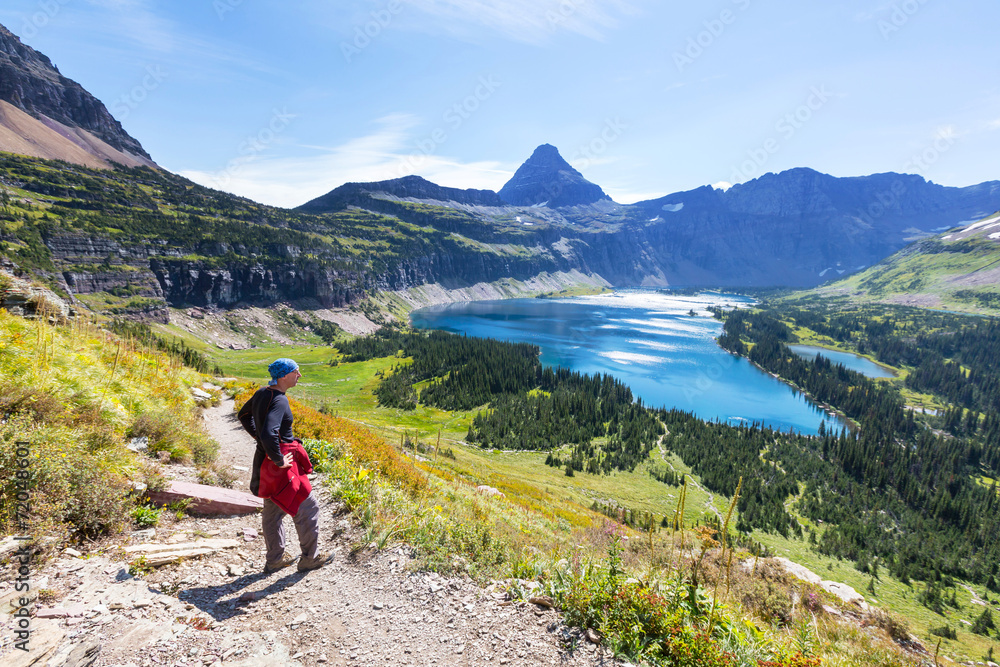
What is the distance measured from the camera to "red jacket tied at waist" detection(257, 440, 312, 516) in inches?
247

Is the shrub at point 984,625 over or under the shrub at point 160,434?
under

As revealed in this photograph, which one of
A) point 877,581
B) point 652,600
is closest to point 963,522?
point 877,581

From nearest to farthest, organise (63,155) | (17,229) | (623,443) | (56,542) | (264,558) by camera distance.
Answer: (56,542)
(264,558)
(623,443)
(17,229)
(63,155)

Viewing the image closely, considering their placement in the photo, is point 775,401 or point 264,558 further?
point 775,401

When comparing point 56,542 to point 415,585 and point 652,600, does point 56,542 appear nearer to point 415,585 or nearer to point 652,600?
point 415,585

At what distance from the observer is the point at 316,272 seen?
158375mm

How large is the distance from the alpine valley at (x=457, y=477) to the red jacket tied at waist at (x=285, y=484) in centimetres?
120

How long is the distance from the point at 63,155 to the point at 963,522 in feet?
1032

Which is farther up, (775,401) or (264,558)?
(264,558)

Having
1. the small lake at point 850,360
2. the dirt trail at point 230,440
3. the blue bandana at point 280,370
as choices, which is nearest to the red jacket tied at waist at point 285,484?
the blue bandana at point 280,370

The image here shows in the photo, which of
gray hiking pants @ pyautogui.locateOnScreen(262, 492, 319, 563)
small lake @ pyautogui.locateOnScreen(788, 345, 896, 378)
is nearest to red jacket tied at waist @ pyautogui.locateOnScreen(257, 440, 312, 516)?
gray hiking pants @ pyautogui.locateOnScreen(262, 492, 319, 563)

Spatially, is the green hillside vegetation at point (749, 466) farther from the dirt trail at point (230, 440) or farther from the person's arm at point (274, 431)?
the dirt trail at point (230, 440)

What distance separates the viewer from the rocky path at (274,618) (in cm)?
417
